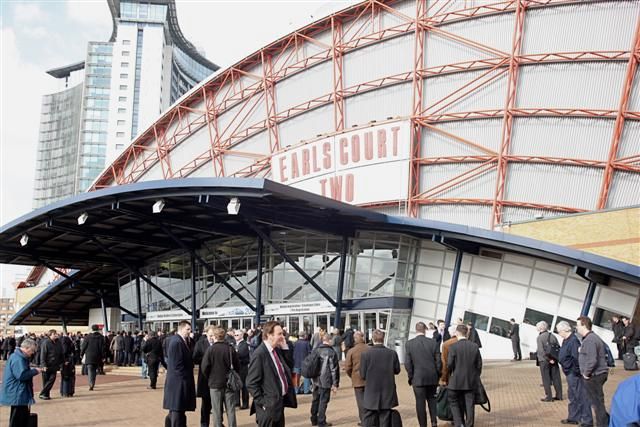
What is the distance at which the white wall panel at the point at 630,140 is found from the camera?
2783 cm

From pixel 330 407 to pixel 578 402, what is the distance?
17.2 feet

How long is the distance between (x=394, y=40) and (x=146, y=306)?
862 inches

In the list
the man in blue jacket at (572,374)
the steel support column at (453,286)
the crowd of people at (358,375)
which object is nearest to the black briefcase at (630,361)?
the crowd of people at (358,375)

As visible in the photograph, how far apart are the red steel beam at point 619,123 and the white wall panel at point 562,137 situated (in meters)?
0.39

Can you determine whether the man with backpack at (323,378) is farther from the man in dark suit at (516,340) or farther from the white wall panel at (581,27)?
the white wall panel at (581,27)

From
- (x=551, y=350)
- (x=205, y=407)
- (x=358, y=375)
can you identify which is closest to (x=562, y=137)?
(x=551, y=350)

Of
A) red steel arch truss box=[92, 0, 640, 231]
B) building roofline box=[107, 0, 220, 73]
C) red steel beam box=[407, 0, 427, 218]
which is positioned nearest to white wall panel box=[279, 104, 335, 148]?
red steel arch truss box=[92, 0, 640, 231]

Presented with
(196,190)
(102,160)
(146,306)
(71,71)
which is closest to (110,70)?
(102,160)

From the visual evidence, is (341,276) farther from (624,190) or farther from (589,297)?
(624,190)

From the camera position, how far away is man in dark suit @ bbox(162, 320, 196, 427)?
364 inches

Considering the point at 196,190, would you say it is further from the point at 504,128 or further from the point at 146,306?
the point at 146,306

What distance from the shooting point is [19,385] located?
894 cm

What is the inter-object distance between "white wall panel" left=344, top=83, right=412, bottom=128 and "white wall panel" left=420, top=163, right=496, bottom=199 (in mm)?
3335

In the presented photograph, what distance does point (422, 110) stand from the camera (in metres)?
32.4
